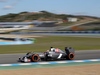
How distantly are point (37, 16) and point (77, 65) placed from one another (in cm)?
18908

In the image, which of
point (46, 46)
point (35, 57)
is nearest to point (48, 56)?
point (35, 57)

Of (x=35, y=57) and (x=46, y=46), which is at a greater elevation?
(x=35, y=57)

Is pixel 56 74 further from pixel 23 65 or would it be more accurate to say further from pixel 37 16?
pixel 37 16

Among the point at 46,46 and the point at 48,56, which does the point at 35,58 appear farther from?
the point at 46,46

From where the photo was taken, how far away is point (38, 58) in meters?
10.6

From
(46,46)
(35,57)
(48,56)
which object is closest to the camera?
(35,57)

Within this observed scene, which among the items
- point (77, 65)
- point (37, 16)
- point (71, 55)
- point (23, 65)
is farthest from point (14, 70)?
point (37, 16)

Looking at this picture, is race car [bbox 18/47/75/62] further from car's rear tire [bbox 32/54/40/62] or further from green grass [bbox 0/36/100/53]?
green grass [bbox 0/36/100/53]

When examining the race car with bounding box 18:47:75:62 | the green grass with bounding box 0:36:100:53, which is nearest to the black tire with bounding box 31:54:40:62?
the race car with bounding box 18:47:75:62

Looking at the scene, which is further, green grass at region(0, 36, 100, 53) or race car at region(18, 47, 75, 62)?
green grass at region(0, 36, 100, 53)

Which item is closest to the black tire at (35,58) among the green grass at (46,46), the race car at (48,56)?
the race car at (48,56)

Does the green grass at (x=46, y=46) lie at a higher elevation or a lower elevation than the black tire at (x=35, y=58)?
lower

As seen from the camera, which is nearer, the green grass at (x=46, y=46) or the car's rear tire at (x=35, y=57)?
the car's rear tire at (x=35, y=57)

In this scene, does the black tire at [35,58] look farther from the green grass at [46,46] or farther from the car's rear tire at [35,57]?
the green grass at [46,46]
